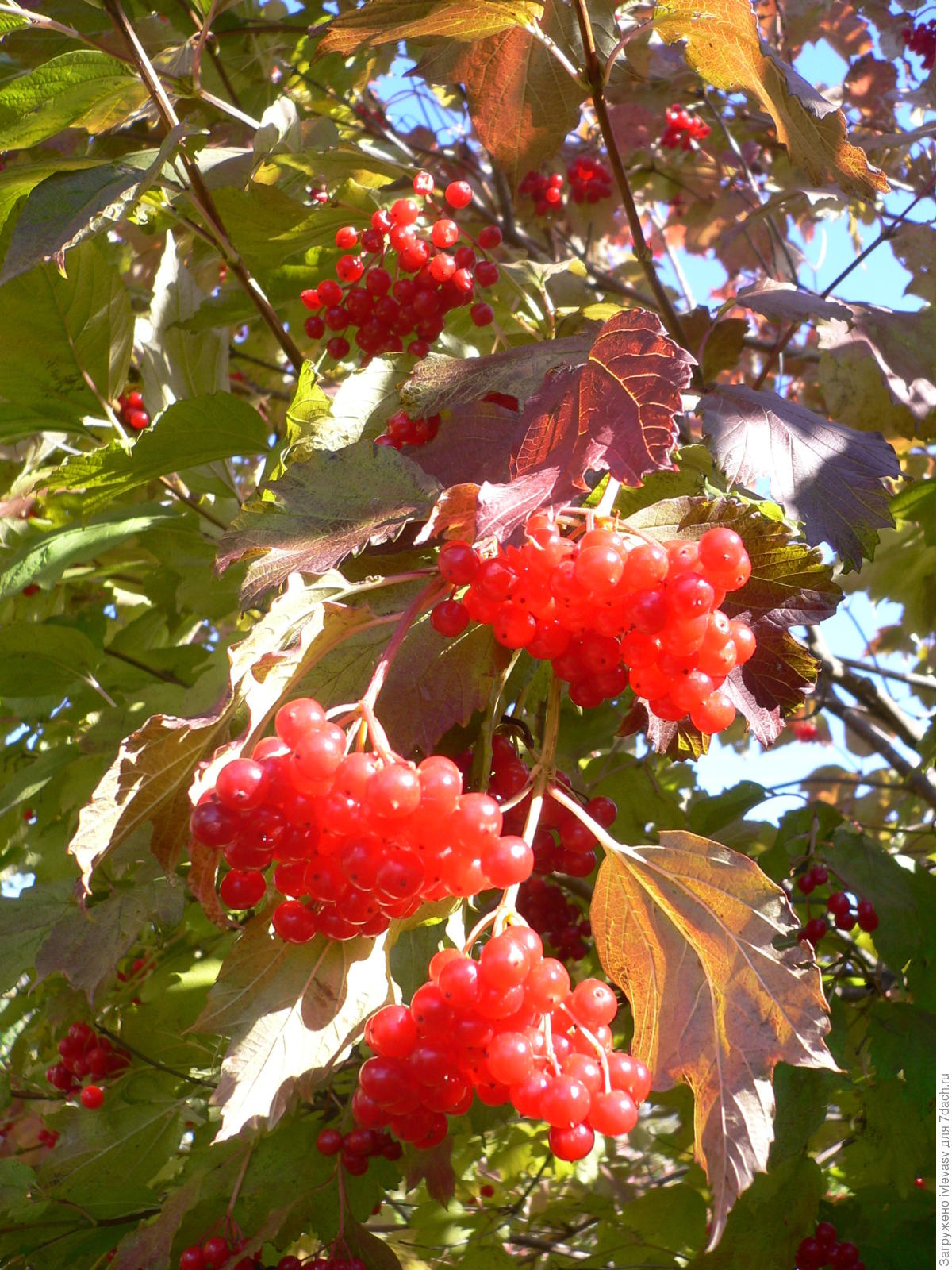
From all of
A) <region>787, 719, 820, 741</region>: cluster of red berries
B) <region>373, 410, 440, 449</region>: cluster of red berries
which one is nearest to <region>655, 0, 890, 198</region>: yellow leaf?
<region>373, 410, 440, 449</region>: cluster of red berries

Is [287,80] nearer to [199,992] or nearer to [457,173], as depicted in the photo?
[457,173]

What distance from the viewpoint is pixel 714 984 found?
84 cm

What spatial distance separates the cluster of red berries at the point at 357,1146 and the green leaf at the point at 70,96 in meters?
1.47

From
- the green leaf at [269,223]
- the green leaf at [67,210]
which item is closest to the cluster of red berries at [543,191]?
the green leaf at [269,223]

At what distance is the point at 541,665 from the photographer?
1.11 m

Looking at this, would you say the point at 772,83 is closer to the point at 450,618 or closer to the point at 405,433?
the point at 405,433

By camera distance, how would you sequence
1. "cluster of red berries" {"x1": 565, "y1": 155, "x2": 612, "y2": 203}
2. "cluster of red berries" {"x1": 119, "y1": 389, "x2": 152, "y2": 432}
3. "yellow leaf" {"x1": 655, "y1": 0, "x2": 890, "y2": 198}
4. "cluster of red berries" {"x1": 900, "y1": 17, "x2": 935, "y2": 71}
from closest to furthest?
"yellow leaf" {"x1": 655, "y1": 0, "x2": 890, "y2": 198}
"cluster of red berries" {"x1": 119, "y1": 389, "x2": 152, "y2": 432}
"cluster of red berries" {"x1": 900, "y1": 17, "x2": 935, "y2": 71}
"cluster of red berries" {"x1": 565, "y1": 155, "x2": 612, "y2": 203}

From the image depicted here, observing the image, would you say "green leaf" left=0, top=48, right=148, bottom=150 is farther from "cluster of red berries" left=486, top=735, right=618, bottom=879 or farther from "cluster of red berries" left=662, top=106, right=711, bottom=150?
"cluster of red berries" left=662, top=106, right=711, bottom=150

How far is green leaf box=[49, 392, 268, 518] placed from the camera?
1556 millimetres

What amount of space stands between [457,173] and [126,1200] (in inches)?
102

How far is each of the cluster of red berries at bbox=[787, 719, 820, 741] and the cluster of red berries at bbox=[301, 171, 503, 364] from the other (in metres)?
2.86

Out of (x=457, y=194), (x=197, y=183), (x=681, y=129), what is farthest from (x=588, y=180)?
(x=197, y=183)

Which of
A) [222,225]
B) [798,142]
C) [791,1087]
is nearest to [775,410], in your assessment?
[798,142]

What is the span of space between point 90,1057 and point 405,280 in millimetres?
1536
